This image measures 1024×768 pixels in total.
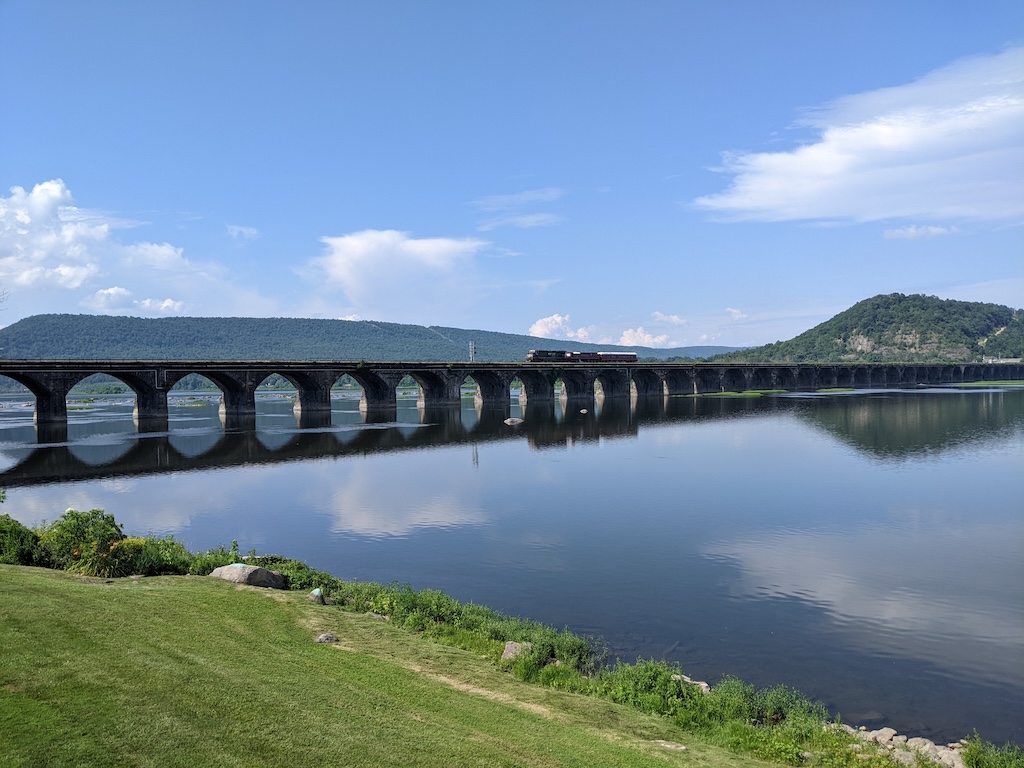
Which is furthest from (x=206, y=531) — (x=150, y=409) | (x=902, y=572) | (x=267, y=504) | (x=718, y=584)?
(x=150, y=409)

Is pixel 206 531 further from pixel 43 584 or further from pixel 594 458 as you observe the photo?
pixel 594 458

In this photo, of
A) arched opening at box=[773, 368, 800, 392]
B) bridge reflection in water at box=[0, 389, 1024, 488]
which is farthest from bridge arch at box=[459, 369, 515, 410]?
arched opening at box=[773, 368, 800, 392]

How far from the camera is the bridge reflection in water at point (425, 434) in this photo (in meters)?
54.5

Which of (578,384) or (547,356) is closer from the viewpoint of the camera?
(578,384)

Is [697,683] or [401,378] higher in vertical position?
[401,378]

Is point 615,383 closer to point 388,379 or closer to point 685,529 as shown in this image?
point 388,379

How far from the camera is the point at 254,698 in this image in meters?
10.6

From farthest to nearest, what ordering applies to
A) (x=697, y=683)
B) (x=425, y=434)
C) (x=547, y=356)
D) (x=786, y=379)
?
(x=786, y=379), (x=547, y=356), (x=425, y=434), (x=697, y=683)

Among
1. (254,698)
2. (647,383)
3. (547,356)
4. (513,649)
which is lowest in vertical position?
(513,649)

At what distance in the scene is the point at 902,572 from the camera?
79.0 feet

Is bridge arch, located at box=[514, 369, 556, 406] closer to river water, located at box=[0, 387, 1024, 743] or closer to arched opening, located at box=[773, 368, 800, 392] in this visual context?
river water, located at box=[0, 387, 1024, 743]

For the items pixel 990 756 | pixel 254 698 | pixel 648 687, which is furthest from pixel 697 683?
pixel 254 698

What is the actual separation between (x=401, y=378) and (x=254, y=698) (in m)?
110

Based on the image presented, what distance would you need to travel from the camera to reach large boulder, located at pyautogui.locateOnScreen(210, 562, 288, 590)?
1930 centimetres
